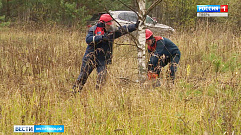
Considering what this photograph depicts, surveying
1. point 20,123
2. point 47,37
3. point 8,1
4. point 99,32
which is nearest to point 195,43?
point 99,32

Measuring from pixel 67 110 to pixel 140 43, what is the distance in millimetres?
1397

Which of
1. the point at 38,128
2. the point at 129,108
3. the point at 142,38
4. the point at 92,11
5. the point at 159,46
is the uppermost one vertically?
the point at 92,11

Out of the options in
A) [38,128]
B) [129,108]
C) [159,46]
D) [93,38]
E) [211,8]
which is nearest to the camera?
[38,128]

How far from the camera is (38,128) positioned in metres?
3.27

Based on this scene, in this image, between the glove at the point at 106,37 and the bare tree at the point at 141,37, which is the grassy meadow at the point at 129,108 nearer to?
the bare tree at the point at 141,37

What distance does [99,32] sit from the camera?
4.88 meters

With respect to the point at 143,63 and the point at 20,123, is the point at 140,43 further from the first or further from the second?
the point at 20,123

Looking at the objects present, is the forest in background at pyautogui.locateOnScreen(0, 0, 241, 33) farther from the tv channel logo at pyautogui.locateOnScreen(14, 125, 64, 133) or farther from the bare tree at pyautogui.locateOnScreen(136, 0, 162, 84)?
the tv channel logo at pyautogui.locateOnScreen(14, 125, 64, 133)

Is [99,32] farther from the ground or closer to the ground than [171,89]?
farther from the ground

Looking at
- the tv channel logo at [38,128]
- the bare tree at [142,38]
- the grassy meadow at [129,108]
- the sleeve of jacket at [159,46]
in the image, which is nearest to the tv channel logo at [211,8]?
the sleeve of jacket at [159,46]

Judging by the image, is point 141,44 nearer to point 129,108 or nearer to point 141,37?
point 141,37

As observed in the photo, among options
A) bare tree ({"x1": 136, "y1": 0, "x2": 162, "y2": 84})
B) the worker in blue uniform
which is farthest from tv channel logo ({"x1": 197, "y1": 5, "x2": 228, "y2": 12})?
bare tree ({"x1": 136, "y1": 0, "x2": 162, "y2": 84})

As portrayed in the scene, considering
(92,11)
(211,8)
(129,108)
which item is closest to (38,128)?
(129,108)

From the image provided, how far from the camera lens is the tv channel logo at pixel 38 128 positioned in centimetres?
327
